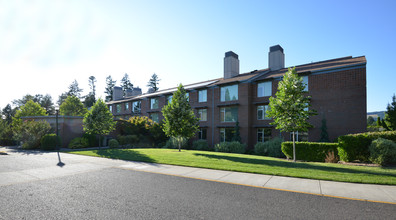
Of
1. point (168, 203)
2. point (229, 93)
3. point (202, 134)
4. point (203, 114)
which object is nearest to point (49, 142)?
point (202, 134)

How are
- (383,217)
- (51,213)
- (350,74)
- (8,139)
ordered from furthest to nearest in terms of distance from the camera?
(8,139) < (350,74) < (51,213) < (383,217)

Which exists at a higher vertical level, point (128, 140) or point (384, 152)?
point (384, 152)

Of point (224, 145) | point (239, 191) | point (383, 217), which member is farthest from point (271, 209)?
point (224, 145)

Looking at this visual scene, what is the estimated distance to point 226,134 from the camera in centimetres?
2806

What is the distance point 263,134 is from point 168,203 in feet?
71.3

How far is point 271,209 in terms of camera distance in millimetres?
4992

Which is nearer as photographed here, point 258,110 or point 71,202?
point 71,202

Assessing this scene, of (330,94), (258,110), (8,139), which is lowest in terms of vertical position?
(8,139)

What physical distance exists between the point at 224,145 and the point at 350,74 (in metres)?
15.0

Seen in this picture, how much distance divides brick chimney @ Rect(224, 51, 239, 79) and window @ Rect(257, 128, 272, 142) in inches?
393

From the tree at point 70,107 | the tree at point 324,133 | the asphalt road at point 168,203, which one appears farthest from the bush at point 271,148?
the tree at point 70,107

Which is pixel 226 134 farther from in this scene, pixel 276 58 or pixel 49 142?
pixel 49 142

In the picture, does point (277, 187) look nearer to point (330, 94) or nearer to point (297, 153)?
point (297, 153)

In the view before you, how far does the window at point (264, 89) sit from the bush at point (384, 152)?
14.0 meters
